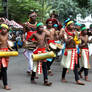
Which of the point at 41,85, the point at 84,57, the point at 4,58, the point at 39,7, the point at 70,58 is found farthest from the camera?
the point at 39,7

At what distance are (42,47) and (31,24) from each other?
1.59 metres

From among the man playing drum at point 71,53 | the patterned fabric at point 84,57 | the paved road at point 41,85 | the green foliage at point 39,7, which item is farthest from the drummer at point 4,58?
the green foliage at point 39,7

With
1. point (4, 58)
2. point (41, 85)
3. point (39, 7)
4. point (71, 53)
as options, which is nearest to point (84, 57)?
point (71, 53)

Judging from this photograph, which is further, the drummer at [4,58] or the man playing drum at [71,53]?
the man playing drum at [71,53]

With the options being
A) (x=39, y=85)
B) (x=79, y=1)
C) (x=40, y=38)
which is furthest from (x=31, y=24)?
(x=79, y=1)

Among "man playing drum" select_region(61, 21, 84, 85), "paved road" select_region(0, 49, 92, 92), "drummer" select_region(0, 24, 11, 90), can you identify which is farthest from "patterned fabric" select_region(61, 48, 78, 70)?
"drummer" select_region(0, 24, 11, 90)

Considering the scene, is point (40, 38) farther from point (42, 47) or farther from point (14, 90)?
point (14, 90)

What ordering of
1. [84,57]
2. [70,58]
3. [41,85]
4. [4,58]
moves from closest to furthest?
1. [4,58]
2. [41,85]
3. [70,58]
4. [84,57]

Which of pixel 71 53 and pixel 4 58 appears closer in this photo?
pixel 4 58

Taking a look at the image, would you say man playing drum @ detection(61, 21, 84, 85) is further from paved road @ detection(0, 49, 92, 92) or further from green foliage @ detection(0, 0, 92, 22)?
green foliage @ detection(0, 0, 92, 22)

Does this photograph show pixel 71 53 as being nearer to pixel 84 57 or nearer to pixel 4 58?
pixel 84 57

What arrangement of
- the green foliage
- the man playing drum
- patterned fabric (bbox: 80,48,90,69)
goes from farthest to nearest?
the green foliage, patterned fabric (bbox: 80,48,90,69), the man playing drum

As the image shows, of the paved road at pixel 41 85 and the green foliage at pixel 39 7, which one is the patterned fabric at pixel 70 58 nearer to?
the paved road at pixel 41 85

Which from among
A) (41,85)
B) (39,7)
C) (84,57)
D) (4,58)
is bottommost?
(41,85)
